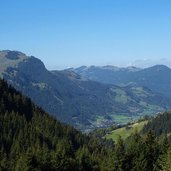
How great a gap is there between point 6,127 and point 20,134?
1159cm

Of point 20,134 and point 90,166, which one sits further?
point 20,134

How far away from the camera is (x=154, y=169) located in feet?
358

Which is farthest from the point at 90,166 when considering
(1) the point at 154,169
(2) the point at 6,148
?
(2) the point at 6,148

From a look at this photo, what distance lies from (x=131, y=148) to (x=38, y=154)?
24.6m

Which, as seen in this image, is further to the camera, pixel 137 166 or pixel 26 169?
pixel 137 166

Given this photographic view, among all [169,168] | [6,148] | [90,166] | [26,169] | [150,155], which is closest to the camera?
[169,168]

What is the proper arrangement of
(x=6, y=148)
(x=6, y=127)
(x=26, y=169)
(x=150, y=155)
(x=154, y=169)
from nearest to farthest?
(x=26, y=169) → (x=154, y=169) → (x=150, y=155) → (x=6, y=148) → (x=6, y=127)

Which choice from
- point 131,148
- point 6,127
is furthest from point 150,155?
point 6,127

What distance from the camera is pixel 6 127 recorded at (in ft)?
647

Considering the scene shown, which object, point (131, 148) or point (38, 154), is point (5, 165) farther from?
point (131, 148)

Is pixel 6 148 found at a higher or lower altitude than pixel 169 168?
lower

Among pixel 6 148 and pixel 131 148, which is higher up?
pixel 131 148

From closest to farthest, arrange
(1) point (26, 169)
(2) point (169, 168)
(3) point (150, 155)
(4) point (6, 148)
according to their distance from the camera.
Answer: (2) point (169, 168) → (1) point (26, 169) → (3) point (150, 155) → (4) point (6, 148)

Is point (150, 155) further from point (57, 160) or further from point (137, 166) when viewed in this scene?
point (57, 160)
